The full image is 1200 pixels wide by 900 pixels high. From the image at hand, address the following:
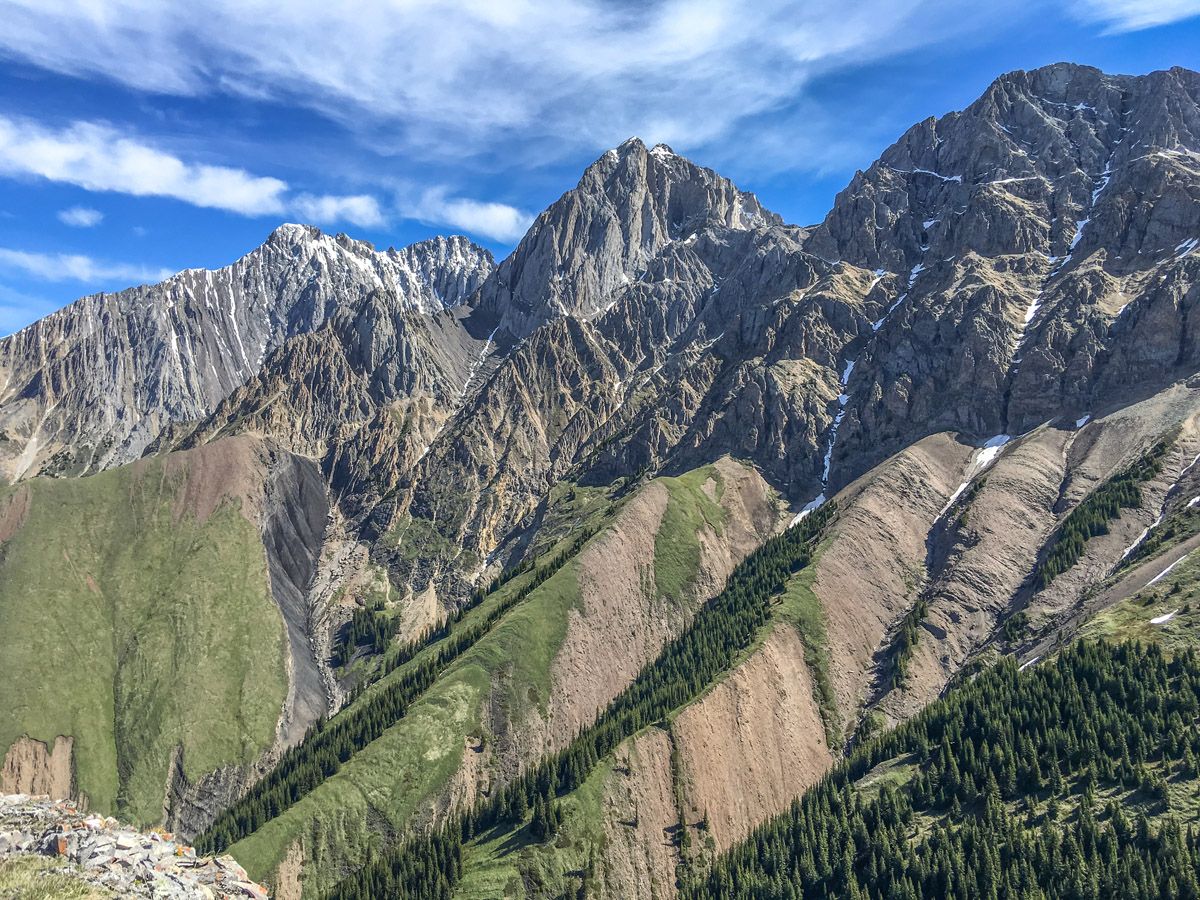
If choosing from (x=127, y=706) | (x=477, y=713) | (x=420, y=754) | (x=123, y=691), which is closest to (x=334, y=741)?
(x=420, y=754)

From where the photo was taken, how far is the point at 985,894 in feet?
302

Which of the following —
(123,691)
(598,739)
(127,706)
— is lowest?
(598,739)

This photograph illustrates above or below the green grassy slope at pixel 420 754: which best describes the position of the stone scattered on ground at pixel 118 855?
below

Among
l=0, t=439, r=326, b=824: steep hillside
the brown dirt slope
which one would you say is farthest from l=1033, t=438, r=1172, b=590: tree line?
l=0, t=439, r=326, b=824: steep hillside

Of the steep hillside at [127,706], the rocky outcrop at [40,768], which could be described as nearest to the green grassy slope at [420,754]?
the steep hillside at [127,706]

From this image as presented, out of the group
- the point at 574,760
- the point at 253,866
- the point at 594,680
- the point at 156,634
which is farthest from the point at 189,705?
the point at 574,760

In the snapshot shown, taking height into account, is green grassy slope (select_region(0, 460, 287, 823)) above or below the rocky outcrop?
above

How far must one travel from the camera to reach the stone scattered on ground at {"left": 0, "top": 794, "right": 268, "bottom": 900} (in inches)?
1924

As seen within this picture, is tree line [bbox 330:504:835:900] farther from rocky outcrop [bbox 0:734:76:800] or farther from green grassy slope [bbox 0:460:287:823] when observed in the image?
rocky outcrop [bbox 0:734:76:800]

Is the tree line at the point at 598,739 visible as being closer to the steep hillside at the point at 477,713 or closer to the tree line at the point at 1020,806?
the steep hillside at the point at 477,713

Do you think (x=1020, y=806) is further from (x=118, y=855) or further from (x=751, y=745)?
(x=118, y=855)

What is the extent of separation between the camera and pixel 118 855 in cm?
5069

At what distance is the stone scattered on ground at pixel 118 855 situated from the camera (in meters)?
48.9

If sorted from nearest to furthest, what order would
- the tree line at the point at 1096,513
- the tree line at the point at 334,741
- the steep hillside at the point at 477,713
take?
the steep hillside at the point at 477,713 → the tree line at the point at 334,741 → the tree line at the point at 1096,513
